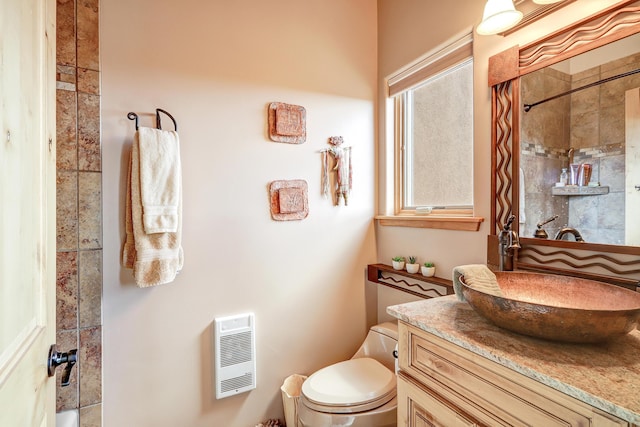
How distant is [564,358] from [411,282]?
1.14m

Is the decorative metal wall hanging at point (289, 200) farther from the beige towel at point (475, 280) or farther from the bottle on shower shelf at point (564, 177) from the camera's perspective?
the bottle on shower shelf at point (564, 177)

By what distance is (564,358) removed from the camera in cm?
68

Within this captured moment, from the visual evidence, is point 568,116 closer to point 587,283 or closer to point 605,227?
point 605,227

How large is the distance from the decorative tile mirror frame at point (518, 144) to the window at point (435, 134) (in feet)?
0.66

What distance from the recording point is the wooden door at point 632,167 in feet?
3.14

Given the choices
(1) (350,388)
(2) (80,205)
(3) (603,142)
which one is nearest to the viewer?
(3) (603,142)

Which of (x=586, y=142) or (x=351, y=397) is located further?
(x=351, y=397)

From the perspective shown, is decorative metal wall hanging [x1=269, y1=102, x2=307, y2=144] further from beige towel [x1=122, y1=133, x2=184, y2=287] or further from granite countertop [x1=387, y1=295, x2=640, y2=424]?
granite countertop [x1=387, y1=295, x2=640, y2=424]

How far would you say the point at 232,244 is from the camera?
1.66m

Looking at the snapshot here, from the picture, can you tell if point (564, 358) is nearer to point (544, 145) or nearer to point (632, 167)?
point (632, 167)

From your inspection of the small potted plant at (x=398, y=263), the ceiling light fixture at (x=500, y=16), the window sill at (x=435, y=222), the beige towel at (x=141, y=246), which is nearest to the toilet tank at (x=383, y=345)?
the small potted plant at (x=398, y=263)

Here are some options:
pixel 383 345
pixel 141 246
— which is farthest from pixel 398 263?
pixel 141 246

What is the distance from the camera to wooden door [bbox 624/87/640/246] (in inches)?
37.7

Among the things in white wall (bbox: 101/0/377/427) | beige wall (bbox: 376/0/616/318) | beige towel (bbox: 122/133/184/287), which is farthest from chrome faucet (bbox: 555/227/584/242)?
beige towel (bbox: 122/133/184/287)
